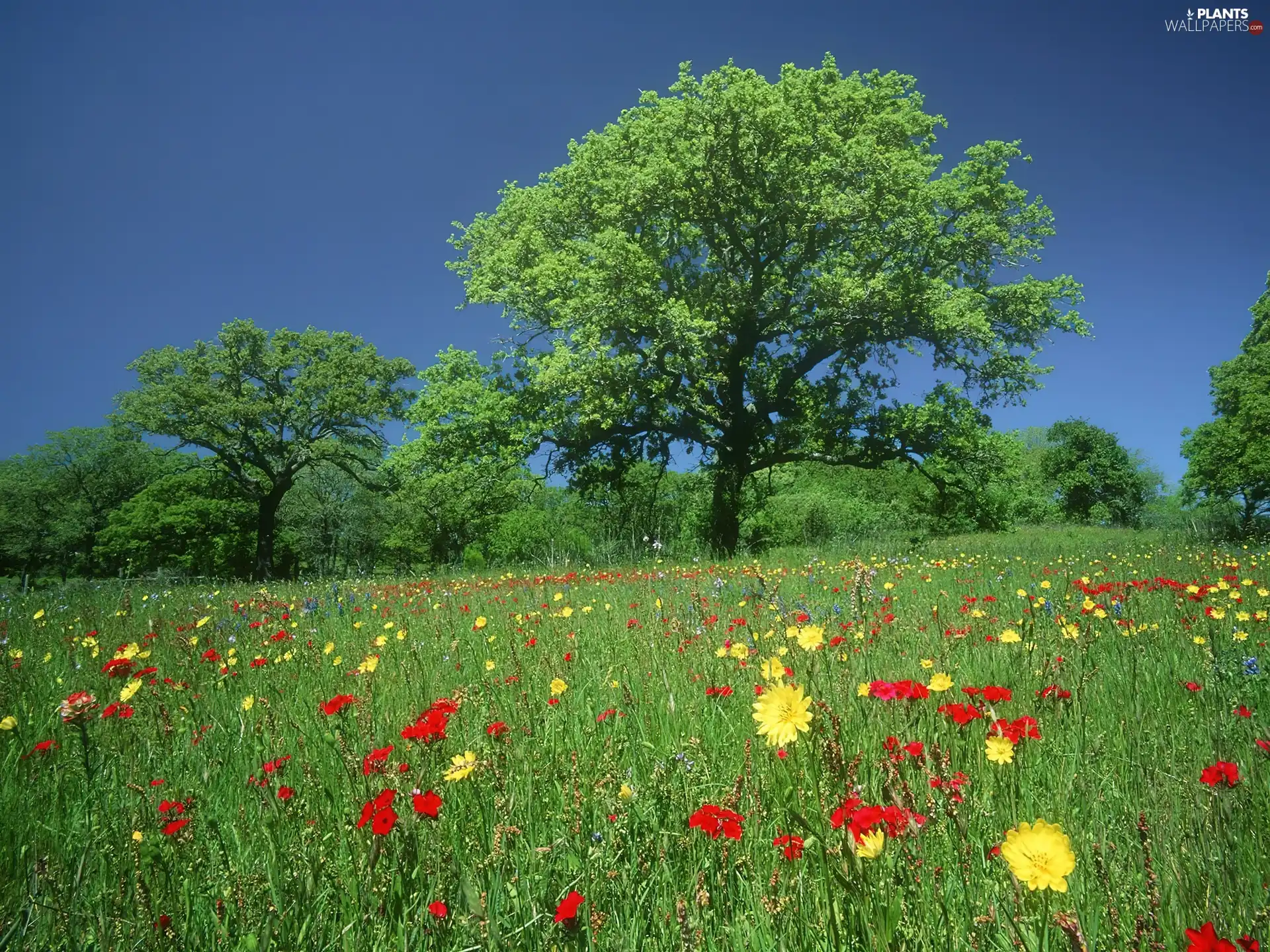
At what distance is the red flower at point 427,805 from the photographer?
4.22ft

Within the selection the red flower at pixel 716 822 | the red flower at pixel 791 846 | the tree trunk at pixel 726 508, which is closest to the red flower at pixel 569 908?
the red flower at pixel 716 822

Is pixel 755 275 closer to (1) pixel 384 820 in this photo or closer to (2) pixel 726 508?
(2) pixel 726 508

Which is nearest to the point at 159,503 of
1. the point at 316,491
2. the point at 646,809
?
the point at 316,491

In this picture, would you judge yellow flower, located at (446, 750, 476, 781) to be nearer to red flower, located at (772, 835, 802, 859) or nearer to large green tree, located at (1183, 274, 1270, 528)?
red flower, located at (772, 835, 802, 859)

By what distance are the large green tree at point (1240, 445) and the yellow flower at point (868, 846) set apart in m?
21.1

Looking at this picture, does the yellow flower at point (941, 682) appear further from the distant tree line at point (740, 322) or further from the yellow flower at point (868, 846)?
the distant tree line at point (740, 322)

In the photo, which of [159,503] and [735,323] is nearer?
[735,323]

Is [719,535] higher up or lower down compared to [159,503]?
lower down

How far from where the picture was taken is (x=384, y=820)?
1.25 metres

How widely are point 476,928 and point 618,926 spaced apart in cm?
30

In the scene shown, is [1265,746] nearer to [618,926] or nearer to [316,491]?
[618,926]

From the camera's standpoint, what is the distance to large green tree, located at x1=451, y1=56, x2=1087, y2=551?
15820 mm

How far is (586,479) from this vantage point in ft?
64.7

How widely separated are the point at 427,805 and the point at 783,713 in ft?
2.49
